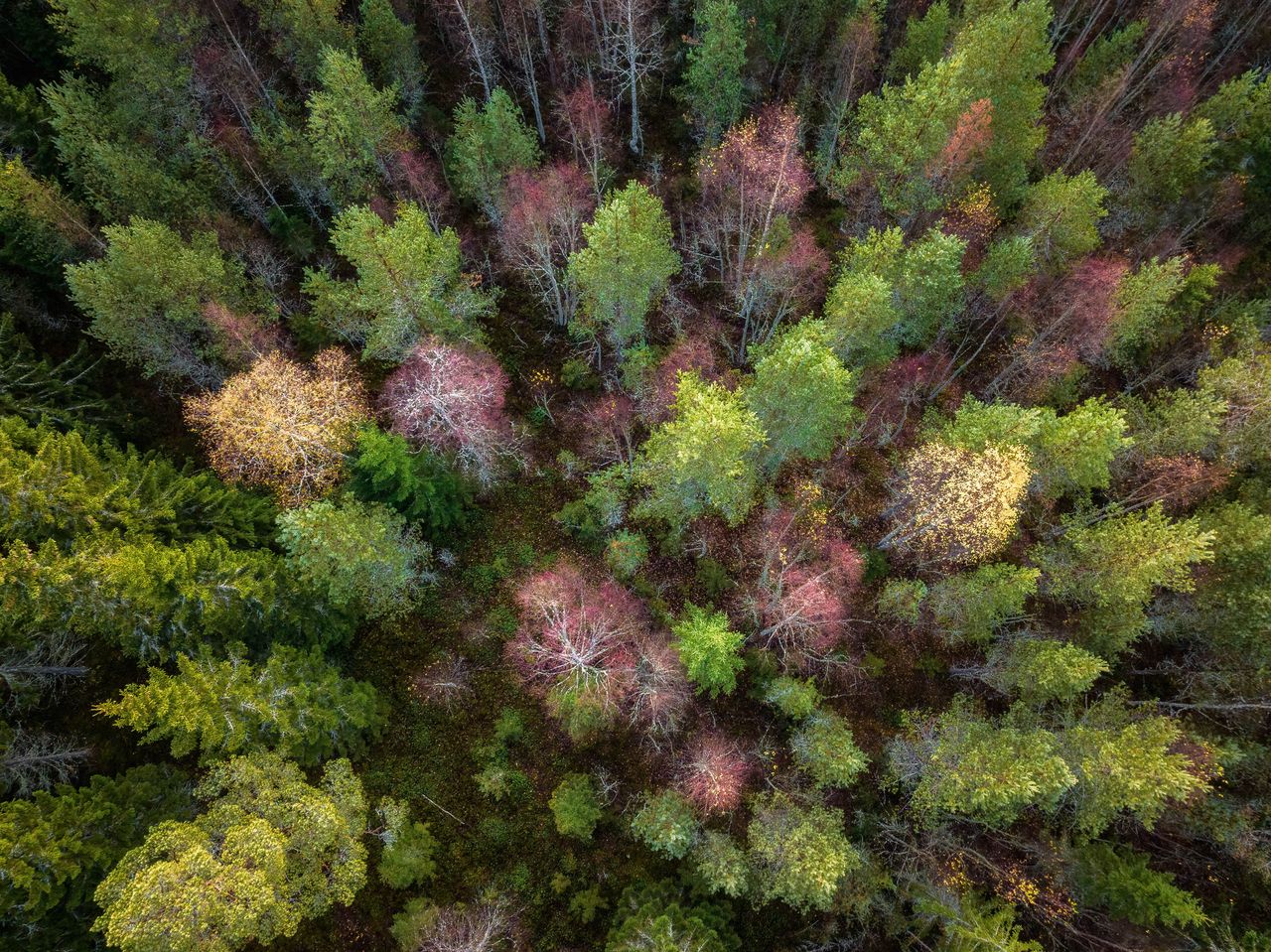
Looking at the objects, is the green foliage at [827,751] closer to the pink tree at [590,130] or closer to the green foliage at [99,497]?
the green foliage at [99,497]

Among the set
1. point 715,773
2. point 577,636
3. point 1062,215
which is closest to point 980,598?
point 715,773

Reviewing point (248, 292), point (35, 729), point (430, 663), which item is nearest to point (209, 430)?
point (248, 292)

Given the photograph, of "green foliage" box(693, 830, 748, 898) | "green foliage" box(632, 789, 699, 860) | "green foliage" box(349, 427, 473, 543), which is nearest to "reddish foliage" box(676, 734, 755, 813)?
"green foliage" box(632, 789, 699, 860)

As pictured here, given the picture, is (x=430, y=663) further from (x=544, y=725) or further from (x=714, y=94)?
(x=714, y=94)

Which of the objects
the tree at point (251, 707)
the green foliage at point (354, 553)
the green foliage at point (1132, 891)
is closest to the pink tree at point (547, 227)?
the green foliage at point (354, 553)

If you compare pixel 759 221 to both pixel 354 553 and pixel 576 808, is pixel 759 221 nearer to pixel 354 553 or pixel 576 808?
pixel 354 553
